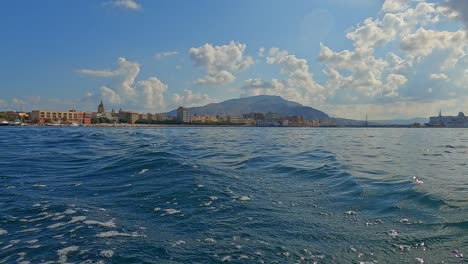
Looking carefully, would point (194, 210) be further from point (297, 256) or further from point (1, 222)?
point (1, 222)

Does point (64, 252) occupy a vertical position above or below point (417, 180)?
below

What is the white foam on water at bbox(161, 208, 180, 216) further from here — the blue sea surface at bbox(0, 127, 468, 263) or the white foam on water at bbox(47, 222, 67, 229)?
the white foam on water at bbox(47, 222, 67, 229)

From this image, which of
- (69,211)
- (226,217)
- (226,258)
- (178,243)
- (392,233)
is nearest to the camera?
(226,258)

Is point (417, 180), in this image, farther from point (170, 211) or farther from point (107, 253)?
point (107, 253)

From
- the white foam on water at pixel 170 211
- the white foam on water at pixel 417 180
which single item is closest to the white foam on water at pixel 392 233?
the white foam on water at pixel 170 211

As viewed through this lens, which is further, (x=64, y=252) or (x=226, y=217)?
(x=226, y=217)

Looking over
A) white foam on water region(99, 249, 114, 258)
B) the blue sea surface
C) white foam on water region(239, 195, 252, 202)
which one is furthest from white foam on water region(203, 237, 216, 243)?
white foam on water region(239, 195, 252, 202)

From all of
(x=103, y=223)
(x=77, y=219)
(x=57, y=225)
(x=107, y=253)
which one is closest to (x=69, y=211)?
(x=77, y=219)

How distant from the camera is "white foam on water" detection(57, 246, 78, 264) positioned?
6.45 metres

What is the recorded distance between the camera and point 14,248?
6.96 metres

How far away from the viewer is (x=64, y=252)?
6.78 m

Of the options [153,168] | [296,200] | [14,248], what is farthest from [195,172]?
[14,248]

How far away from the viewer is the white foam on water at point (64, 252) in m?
6.45

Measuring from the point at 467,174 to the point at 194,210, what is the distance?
1412cm
